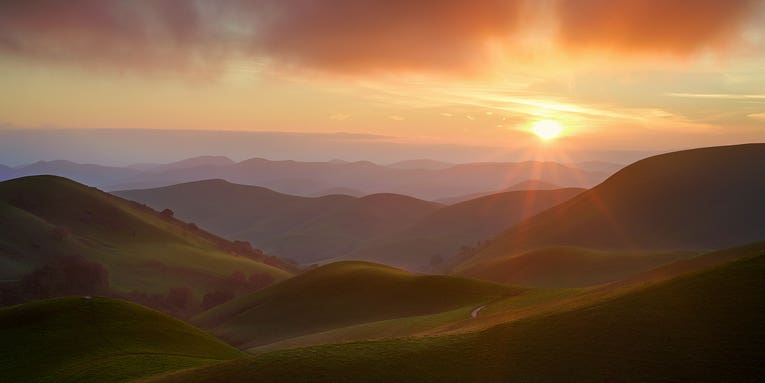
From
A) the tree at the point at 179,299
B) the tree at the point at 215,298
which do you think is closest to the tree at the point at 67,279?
the tree at the point at 179,299

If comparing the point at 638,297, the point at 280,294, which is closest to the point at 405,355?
the point at 638,297

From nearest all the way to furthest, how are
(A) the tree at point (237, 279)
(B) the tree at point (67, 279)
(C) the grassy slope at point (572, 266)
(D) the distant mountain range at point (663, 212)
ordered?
(C) the grassy slope at point (572, 266), (B) the tree at point (67, 279), (A) the tree at point (237, 279), (D) the distant mountain range at point (663, 212)

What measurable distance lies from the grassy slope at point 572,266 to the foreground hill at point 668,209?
38.6m

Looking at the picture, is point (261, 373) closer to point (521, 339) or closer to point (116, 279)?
point (521, 339)

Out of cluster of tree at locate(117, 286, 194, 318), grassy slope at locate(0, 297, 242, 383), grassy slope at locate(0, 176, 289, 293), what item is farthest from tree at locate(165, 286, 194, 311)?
grassy slope at locate(0, 297, 242, 383)

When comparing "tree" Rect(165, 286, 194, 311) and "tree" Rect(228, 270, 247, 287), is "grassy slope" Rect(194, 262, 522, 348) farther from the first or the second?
"tree" Rect(228, 270, 247, 287)

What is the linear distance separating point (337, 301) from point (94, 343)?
152 ft

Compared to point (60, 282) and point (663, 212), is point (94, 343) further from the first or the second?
point (663, 212)

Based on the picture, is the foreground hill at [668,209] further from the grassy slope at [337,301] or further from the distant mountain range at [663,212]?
the grassy slope at [337,301]

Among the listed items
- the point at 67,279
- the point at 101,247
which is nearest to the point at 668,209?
the point at 67,279

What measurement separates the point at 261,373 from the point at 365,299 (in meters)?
58.0

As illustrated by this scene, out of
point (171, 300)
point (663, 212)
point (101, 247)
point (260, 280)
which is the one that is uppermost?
point (663, 212)

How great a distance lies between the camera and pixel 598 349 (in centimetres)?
2344

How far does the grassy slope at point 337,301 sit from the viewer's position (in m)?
74.2
